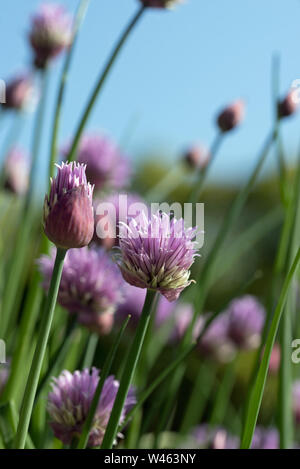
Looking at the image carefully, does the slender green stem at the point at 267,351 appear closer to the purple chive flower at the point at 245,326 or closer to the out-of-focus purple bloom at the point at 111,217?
the out-of-focus purple bloom at the point at 111,217

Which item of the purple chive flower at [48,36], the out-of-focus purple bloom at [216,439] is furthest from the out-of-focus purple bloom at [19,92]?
the out-of-focus purple bloom at [216,439]

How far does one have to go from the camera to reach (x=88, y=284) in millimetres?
639

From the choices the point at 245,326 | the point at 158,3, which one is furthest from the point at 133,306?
the point at 158,3

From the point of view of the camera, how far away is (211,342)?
1164 mm

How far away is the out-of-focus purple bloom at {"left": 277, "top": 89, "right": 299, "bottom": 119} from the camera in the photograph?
697 millimetres

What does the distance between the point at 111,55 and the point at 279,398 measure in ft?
1.28

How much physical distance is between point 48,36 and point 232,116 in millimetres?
317

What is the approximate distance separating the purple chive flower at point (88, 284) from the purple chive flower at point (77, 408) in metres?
0.11

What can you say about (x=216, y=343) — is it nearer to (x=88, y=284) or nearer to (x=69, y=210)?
(x=88, y=284)

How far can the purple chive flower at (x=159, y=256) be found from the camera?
42 cm

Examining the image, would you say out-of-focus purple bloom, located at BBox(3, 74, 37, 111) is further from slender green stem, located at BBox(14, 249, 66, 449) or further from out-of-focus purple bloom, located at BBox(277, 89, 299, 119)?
slender green stem, located at BBox(14, 249, 66, 449)

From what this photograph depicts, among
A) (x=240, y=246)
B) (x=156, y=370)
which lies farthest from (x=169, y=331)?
(x=156, y=370)

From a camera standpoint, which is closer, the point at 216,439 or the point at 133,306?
the point at 216,439
